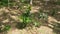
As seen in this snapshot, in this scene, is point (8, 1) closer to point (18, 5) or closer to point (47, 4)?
point (18, 5)

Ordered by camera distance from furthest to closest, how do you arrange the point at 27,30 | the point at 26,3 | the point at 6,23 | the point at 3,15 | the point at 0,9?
the point at 26,3 → the point at 0,9 → the point at 3,15 → the point at 6,23 → the point at 27,30

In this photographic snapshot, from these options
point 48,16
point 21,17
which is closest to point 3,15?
point 21,17

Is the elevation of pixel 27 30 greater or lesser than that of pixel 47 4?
lesser

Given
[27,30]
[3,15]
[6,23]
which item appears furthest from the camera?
[3,15]

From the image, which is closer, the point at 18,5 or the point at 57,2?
the point at 18,5

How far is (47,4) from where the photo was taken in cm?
967

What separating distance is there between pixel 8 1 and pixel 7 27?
258 centimetres

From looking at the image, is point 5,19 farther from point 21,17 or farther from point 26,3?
point 26,3

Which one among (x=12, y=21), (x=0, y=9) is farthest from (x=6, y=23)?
(x=0, y=9)

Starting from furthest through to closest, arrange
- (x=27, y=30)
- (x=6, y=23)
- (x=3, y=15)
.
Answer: (x=3, y=15)
(x=6, y=23)
(x=27, y=30)

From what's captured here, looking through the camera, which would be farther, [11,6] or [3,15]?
[11,6]

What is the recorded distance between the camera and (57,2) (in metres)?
9.95

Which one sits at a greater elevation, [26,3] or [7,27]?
[26,3]

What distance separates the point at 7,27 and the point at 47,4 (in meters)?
3.66
